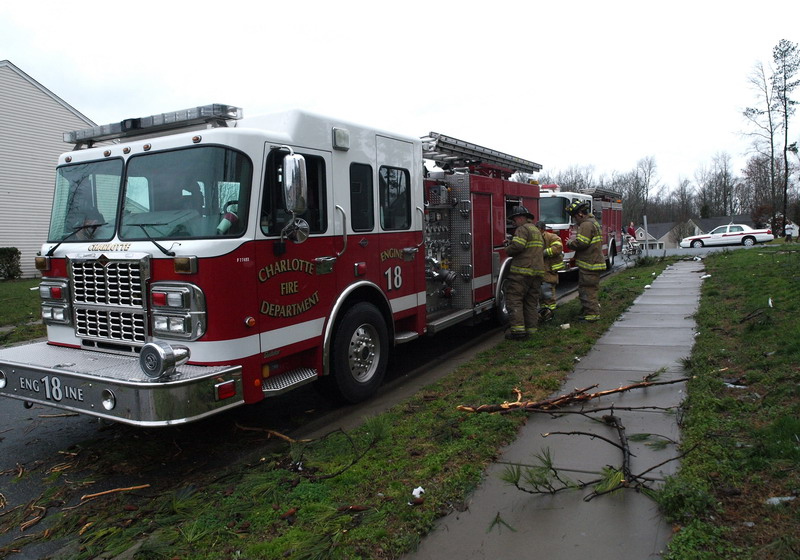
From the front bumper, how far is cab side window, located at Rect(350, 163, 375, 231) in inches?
80.5

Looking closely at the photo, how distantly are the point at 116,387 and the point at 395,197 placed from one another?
346 cm

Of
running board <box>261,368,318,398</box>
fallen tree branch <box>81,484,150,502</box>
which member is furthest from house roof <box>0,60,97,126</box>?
fallen tree branch <box>81,484,150,502</box>

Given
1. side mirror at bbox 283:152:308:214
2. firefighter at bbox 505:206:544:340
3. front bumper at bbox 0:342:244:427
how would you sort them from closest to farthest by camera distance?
front bumper at bbox 0:342:244:427 < side mirror at bbox 283:152:308:214 < firefighter at bbox 505:206:544:340

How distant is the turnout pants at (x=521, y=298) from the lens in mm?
8156

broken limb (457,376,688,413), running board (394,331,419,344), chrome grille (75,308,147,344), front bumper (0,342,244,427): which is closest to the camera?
front bumper (0,342,244,427)

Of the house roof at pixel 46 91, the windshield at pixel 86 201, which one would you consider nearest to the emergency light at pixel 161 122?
the windshield at pixel 86 201

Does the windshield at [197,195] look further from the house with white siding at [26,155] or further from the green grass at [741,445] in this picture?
the house with white siding at [26,155]

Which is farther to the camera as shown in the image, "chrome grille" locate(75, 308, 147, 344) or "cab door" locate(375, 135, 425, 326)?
"cab door" locate(375, 135, 425, 326)

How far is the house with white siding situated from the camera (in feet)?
68.8

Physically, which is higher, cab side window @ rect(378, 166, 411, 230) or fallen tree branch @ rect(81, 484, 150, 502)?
cab side window @ rect(378, 166, 411, 230)

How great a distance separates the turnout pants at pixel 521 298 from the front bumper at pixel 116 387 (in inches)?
189

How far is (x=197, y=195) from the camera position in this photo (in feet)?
14.1

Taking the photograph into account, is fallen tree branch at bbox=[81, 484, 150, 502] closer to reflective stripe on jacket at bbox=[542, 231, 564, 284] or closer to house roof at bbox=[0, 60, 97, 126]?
reflective stripe on jacket at bbox=[542, 231, 564, 284]

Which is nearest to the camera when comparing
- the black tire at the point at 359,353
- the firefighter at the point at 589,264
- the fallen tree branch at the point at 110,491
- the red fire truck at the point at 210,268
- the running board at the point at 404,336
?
the fallen tree branch at the point at 110,491
